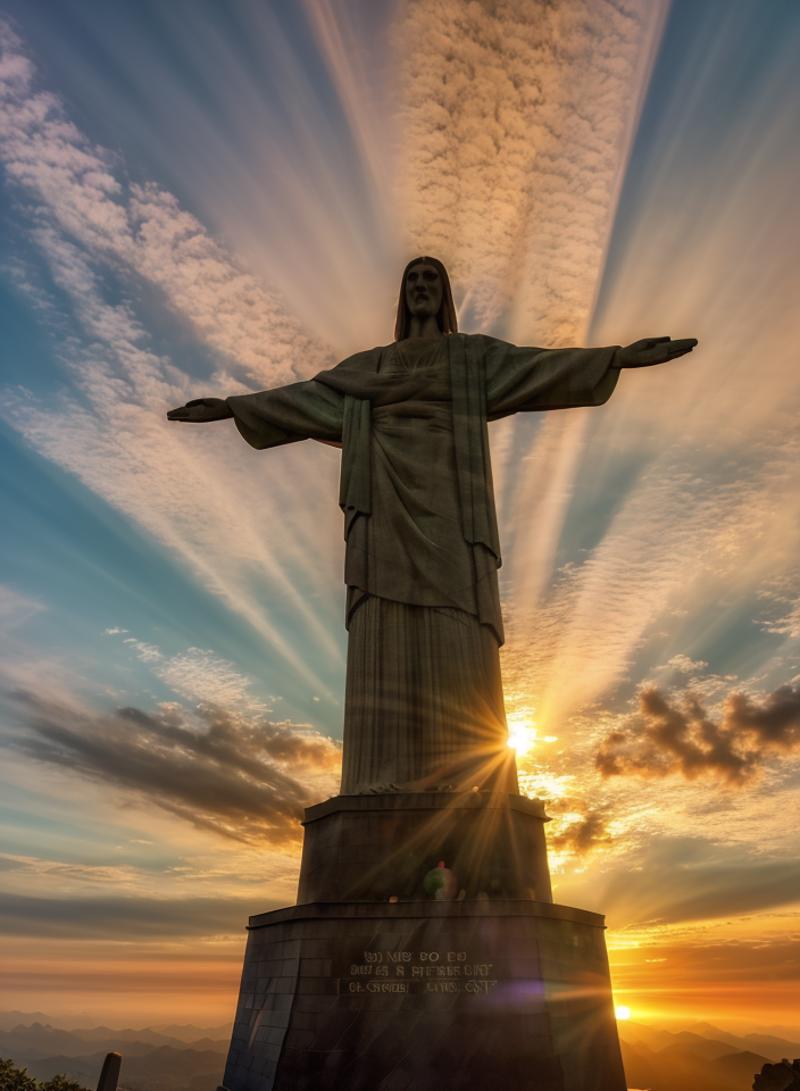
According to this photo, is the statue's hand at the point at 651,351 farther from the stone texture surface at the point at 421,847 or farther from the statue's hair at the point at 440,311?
the stone texture surface at the point at 421,847

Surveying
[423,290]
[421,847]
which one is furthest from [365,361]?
[421,847]

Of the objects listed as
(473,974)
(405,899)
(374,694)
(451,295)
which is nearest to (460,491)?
(374,694)

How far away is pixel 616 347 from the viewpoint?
14.5 m

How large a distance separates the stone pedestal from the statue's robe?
40.3 inches

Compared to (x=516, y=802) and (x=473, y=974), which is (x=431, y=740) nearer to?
(x=516, y=802)

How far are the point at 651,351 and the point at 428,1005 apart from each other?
1076 cm

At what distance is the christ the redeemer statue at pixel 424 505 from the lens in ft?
39.6

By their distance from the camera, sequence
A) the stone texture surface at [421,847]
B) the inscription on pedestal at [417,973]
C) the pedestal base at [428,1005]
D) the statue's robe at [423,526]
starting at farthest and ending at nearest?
1. the statue's robe at [423,526]
2. the stone texture surface at [421,847]
3. the inscription on pedestal at [417,973]
4. the pedestal base at [428,1005]

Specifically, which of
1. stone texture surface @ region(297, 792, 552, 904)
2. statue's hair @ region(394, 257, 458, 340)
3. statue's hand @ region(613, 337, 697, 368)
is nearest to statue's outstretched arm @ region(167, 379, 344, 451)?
statue's hair @ region(394, 257, 458, 340)

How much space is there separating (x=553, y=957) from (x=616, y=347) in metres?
9.99

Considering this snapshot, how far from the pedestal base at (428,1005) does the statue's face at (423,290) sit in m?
10.8

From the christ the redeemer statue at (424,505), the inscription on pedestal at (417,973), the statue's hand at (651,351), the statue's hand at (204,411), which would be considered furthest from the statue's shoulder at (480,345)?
the inscription on pedestal at (417,973)

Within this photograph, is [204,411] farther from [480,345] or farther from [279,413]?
[480,345]

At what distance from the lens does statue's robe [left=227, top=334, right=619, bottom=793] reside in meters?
12.1
